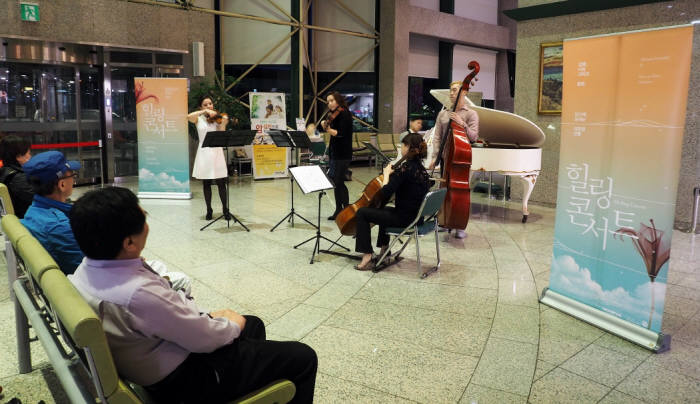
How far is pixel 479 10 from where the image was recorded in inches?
600

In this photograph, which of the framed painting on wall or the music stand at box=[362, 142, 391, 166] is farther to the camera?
the framed painting on wall

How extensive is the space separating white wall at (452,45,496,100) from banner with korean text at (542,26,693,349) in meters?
11.9

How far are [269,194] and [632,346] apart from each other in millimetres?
6441

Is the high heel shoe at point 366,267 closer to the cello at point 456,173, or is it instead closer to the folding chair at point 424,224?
the folding chair at point 424,224

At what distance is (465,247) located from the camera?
18.5ft

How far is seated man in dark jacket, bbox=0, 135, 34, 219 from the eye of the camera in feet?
13.4

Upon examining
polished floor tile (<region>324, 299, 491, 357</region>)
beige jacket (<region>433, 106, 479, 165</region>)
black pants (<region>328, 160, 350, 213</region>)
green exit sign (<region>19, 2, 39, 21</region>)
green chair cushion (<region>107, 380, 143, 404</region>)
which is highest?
green exit sign (<region>19, 2, 39, 21</region>)

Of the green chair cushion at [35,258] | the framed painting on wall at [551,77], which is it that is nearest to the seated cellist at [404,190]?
the green chair cushion at [35,258]

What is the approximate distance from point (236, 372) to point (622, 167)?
2.67 metres

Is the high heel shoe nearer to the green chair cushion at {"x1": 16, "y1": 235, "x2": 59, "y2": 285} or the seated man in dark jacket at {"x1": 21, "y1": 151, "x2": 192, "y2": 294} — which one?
the seated man in dark jacket at {"x1": 21, "y1": 151, "x2": 192, "y2": 294}

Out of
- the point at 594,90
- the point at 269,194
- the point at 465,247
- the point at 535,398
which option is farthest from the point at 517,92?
the point at 535,398

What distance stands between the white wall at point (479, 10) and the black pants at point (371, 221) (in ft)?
38.0

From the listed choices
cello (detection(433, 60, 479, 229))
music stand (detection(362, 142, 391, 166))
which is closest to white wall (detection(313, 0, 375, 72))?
music stand (detection(362, 142, 391, 166))

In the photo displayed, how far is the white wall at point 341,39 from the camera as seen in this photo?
43.9ft
